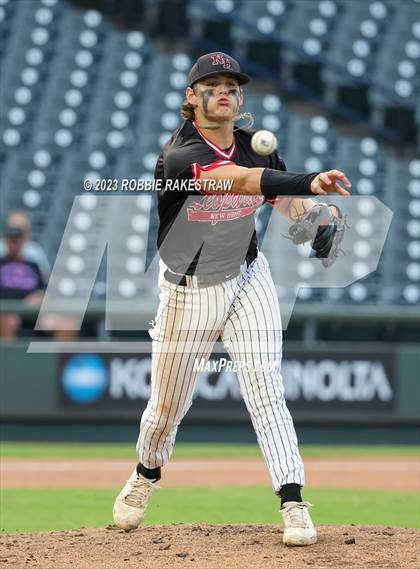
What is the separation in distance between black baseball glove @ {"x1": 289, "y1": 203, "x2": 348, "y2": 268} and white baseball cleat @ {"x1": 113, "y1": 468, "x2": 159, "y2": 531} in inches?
50.4

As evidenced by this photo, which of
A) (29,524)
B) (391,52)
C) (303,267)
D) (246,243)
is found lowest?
(29,524)

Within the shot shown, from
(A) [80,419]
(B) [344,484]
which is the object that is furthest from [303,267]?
(B) [344,484]

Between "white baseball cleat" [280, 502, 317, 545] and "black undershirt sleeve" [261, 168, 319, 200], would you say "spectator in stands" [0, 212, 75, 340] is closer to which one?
"white baseball cleat" [280, 502, 317, 545]

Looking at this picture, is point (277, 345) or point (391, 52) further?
point (391, 52)

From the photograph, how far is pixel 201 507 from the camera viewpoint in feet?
21.4

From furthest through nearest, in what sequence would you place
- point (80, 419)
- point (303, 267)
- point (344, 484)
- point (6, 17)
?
1. point (6, 17)
2. point (303, 267)
3. point (80, 419)
4. point (344, 484)

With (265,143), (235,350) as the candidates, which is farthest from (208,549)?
(265,143)

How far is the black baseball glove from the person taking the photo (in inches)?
168

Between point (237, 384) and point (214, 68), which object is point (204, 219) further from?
point (237, 384)

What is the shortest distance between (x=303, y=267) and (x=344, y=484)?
450 centimetres

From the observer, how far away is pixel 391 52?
1500 cm

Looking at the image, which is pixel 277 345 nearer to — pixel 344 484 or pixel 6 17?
pixel 344 484

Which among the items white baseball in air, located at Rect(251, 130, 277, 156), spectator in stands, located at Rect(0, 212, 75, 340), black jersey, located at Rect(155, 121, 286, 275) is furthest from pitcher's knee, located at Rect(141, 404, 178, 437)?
spectator in stands, located at Rect(0, 212, 75, 340)

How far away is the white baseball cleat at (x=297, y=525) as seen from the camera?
13.7 ft
